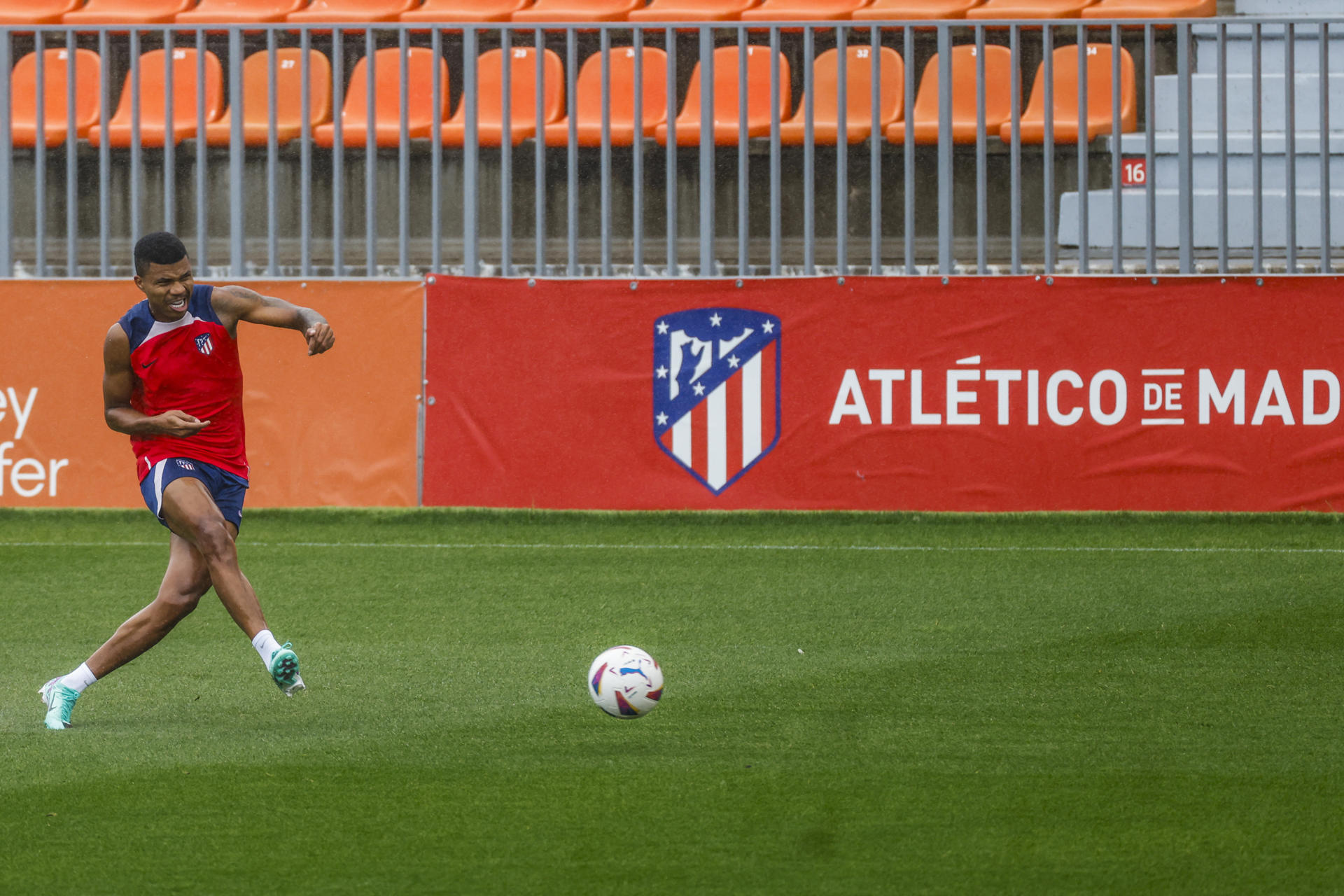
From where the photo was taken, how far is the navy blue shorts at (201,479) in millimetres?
5496

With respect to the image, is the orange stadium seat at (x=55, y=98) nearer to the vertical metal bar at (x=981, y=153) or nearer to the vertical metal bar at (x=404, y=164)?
the vertical metal bar at (x=404, y=164)

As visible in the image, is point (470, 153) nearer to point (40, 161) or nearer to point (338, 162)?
point (338, 162)

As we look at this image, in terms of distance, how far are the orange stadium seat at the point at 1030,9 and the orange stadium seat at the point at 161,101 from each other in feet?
17.5

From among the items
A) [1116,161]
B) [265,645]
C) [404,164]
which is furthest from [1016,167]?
[265,645]

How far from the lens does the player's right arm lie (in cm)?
542

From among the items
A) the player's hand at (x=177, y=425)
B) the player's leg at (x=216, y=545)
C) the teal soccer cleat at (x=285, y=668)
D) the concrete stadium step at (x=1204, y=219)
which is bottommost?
the teal soccer cleat at (x=285, y=668)

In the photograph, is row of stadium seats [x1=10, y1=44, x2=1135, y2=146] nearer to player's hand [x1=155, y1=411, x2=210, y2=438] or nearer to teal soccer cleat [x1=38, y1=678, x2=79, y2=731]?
player's hand [x1=155, y1=411, x2=210, y2=438]

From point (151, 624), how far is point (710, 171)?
6059mm

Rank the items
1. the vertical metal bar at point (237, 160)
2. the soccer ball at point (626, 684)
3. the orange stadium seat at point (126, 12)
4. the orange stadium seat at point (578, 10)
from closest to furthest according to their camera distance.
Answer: the soccer ball at point (626, 684)
the vertical metal bar at point (237, 160)
the orange stadium seat at point (578, 10)
the orange stadium seat at point (126, 12)

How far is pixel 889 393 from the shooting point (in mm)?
10312

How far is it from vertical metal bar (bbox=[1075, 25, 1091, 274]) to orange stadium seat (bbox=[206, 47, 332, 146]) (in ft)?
15.8

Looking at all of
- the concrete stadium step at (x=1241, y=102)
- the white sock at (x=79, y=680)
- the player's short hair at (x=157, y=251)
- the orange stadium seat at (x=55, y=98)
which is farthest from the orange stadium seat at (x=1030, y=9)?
the white sock at (x=79, y=680)

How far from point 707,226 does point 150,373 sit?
5.71 m

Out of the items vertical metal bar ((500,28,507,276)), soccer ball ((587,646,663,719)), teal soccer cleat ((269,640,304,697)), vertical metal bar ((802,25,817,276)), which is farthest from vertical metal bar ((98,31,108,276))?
soccer ball ((587,646,663,719))
